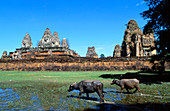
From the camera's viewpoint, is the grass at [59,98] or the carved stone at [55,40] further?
the carved stone at [55,40]

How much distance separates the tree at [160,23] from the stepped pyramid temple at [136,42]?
24.5 metres

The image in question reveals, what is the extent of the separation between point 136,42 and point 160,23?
2851 centimetres

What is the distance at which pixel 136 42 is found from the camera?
43.6 meters

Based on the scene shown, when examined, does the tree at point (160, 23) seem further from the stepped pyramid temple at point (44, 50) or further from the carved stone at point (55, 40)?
the carved stone at point (55, 40)

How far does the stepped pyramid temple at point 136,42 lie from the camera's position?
43.1 metres

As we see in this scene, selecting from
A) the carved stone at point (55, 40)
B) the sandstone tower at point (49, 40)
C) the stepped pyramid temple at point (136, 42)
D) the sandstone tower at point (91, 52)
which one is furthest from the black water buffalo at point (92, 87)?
the sandstone tower at point (91, 52)

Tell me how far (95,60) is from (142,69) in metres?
9.92

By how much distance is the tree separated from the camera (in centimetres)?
1479

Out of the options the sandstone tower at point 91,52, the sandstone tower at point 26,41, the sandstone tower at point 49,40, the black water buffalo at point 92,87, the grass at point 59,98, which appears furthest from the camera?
the sandstone tower at point 91,52

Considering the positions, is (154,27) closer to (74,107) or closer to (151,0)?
(151,0)

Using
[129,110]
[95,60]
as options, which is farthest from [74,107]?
[95,60]

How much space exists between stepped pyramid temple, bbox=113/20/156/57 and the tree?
24496 mm

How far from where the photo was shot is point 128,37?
48.1 m

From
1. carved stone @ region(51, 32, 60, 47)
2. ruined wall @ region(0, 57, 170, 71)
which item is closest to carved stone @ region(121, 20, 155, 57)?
ruined wall @ region(0, 57, 170, 71)
